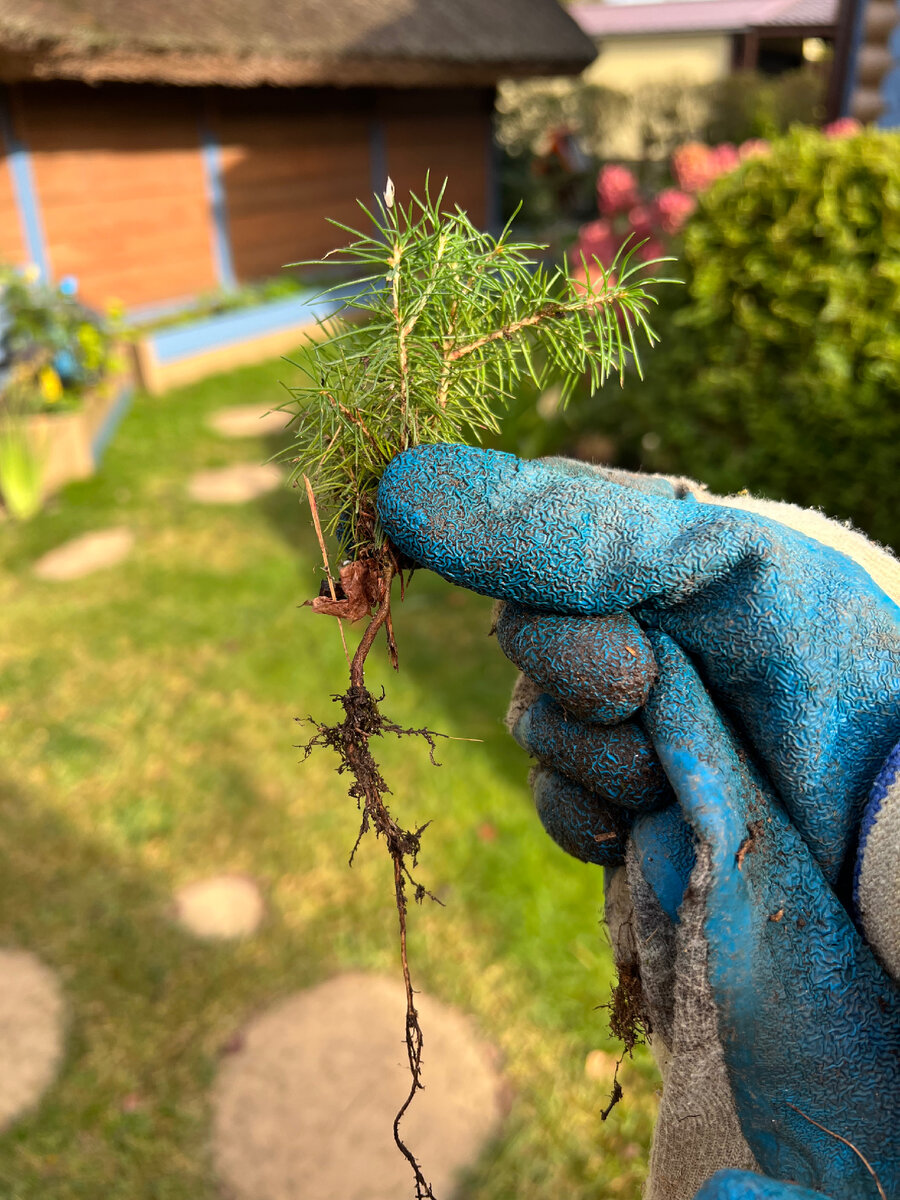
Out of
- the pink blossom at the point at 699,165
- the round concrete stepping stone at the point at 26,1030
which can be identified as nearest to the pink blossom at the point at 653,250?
the pink blossom at the point at 699,165

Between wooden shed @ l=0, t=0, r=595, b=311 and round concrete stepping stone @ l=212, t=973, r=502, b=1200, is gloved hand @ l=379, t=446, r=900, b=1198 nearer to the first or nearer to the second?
round concrete stepping stone @ l=212, t=973, r=502, b=1200

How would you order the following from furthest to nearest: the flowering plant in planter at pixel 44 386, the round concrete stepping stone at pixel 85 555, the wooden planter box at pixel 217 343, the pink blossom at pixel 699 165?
1. the wooden planter box at pixel 217 343
2. the flowering plant in planter at pixel 44 386
3. the round concrete stepping stone at pixel 85 555
4. the pink blossom at pixel 699 165

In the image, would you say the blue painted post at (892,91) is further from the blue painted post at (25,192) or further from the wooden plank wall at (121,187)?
the blue painted post at (25,192)

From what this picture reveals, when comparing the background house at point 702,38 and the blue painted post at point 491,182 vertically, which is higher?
the background house at point 702,38

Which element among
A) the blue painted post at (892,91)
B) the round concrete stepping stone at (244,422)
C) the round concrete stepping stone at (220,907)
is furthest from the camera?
the round concrete stepping stone at (244,422)

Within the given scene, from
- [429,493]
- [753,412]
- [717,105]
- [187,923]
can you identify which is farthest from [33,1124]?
[717,105]

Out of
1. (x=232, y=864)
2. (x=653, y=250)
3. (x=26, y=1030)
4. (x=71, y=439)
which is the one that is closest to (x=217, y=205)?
(x=71, y=439)

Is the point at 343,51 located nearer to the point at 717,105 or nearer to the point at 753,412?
the point at 753,412

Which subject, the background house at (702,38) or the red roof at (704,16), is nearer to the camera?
the background house at (702,38)
